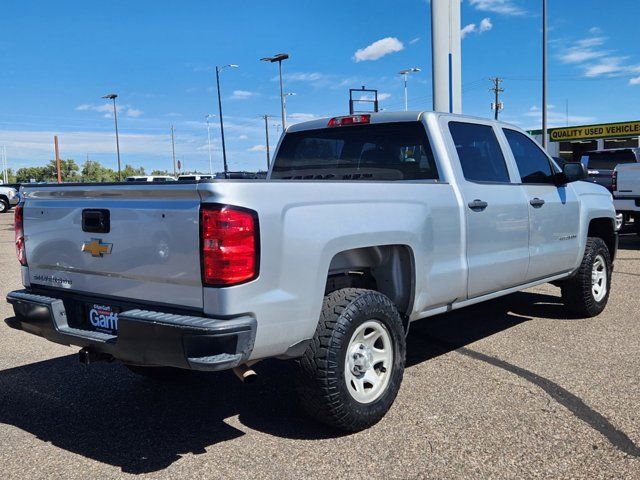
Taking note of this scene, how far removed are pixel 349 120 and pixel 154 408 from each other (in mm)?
2632

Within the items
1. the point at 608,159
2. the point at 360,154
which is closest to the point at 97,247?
the point at 360,154

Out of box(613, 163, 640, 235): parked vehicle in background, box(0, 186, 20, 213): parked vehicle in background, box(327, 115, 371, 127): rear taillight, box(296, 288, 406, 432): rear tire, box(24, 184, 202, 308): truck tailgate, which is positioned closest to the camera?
box(24, 184, 202, 308): truck tailgate

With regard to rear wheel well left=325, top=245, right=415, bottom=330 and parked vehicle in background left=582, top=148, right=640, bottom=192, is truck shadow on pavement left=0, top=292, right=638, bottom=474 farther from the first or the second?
parked vehicle in background left=582, top=148, right=640, bottom=192

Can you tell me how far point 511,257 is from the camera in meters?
4.87

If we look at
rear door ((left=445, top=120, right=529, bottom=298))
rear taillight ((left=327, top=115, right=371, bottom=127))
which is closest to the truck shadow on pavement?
rear door ((left=445, top=120, right=529, bottom=298))

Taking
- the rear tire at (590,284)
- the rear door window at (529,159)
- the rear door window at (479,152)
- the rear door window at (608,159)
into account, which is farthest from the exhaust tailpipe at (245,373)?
the rear door window at (608,159)

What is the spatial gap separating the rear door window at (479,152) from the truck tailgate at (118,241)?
241 cm

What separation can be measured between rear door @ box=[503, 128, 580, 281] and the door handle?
29.7 inches

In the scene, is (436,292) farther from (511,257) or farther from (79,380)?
(79,380)

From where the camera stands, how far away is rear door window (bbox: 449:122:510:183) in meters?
4.70

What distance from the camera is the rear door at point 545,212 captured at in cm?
521

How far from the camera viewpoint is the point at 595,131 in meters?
39.0

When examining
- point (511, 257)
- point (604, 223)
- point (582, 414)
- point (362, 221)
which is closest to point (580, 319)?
point (604, 223)

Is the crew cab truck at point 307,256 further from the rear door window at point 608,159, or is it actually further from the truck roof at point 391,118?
the rear door window at point 608,159
